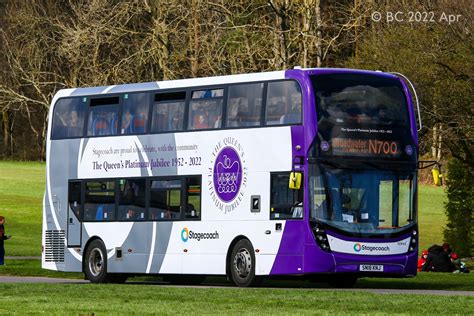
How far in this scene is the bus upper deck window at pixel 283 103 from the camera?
2645 cm

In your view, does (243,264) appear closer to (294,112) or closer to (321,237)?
(321,237)

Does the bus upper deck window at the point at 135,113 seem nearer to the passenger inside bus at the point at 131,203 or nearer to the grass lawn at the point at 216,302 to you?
the passenger inside bus at the point at 131,203

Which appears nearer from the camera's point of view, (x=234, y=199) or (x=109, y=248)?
(x=234, y=199)

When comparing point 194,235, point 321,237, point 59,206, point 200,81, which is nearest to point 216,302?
point 321,237

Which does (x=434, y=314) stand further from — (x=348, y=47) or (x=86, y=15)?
(x=86, y=15)

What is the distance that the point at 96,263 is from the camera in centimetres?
3134

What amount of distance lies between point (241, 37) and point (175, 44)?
367 cm

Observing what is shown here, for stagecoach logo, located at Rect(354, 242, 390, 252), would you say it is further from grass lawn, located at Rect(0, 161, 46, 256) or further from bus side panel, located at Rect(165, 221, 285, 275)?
grass lawn, located at Rect(0, 161, 46, 256)

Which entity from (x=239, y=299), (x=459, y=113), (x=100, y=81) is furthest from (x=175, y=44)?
(x=239, y=299)

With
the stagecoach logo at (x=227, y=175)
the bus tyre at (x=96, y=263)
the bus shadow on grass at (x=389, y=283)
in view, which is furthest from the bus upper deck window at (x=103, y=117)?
the bus shadow on grass at (x=389, y=283)

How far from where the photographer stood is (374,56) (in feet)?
136

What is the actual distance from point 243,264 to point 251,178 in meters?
1.71

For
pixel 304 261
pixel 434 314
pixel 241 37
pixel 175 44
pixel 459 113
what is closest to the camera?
pixel 434 314

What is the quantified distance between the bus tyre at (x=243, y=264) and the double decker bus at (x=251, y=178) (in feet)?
0.08
